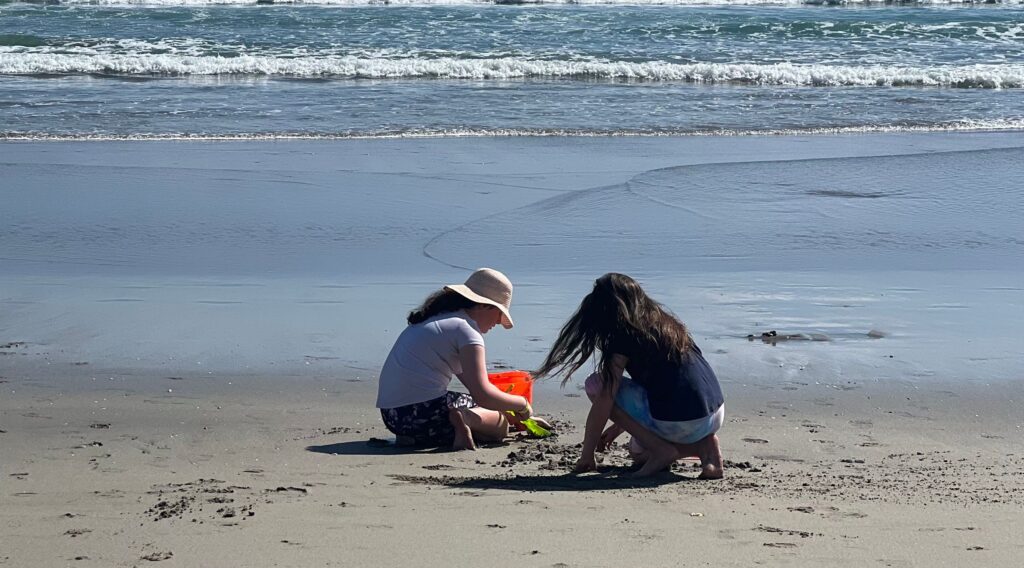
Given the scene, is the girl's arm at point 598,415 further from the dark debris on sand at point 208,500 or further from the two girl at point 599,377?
the dark debris on sand at point 208,500

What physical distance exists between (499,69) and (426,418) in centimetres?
1586

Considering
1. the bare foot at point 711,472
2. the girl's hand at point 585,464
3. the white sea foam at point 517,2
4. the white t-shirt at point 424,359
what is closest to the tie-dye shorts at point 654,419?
the bare foot at point 711,472

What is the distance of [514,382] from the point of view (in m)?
5.20

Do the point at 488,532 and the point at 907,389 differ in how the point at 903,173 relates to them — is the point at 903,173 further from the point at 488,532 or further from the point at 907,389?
the point at 488,532

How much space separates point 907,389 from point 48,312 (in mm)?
4576

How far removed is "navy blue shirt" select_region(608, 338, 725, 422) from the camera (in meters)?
4.56

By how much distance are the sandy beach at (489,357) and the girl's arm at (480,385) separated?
0.75 feet

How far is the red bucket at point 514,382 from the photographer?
17.0 feet

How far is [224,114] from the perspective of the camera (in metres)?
15.7

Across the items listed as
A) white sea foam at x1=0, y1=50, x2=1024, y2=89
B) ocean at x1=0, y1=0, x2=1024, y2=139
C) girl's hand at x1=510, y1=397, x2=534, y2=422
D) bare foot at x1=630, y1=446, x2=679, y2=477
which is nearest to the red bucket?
girl's hand at x1=510, y1=397, x2=534, y2=422

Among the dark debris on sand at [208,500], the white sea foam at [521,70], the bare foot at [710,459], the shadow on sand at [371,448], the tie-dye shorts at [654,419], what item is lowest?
the shadow on sand at [371,448]

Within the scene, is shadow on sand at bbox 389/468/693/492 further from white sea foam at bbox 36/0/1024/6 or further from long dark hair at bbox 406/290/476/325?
white sea foam at bbox 36/0/1024/6

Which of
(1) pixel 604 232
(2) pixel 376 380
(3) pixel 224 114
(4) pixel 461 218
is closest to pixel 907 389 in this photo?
(2) pixel 376 380

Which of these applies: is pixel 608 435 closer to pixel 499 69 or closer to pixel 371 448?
pixel 371 448
